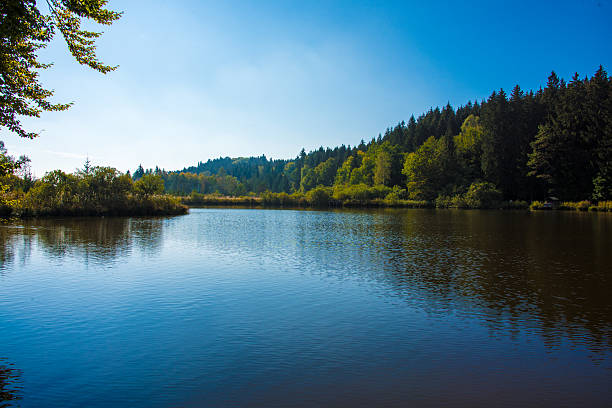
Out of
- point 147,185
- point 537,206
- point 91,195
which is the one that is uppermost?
point 147,185

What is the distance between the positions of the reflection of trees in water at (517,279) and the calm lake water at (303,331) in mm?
93

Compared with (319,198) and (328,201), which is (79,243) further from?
(328,201)

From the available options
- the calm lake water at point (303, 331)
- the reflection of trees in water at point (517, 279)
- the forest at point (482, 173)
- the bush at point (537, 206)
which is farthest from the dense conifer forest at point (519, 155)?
the calm lake water at point (303, 331)

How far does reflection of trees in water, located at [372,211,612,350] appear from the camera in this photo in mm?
10023

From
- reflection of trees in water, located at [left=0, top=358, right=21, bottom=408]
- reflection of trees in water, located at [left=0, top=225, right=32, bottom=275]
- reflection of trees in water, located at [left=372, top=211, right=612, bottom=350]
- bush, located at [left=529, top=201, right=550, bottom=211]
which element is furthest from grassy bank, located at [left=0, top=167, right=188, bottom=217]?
bush, located at [left=529, top=201, right=550, bottom=211]

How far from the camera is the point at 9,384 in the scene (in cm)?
646

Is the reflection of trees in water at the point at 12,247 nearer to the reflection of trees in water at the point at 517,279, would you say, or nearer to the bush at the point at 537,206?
the reflection of trees in water at the point at 517,279

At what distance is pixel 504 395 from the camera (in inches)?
246

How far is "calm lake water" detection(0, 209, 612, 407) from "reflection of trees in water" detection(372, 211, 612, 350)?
0.30 feet

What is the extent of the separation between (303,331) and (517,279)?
32.9 feet

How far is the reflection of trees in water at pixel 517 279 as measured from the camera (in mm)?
10023

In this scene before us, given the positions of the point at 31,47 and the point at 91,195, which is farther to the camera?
the point at 91,195

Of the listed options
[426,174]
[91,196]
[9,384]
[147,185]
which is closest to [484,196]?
[426,174]

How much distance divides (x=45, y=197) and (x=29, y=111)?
36876 mm
